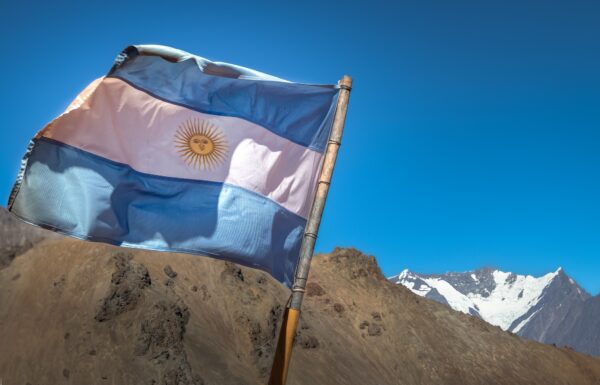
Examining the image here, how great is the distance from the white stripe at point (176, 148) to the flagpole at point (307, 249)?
0.85 m

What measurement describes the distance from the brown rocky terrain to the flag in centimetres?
3412

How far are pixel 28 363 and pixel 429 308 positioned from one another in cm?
4876

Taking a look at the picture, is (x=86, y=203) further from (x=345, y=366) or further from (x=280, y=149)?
(x=345, y=366)

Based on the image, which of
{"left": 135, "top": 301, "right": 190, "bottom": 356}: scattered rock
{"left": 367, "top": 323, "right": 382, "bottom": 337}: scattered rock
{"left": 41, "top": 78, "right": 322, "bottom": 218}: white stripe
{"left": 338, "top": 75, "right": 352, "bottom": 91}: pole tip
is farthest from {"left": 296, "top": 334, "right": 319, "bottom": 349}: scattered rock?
{"left": 338, "top": 75, "right": 352, "bottom": 91}: pole tip

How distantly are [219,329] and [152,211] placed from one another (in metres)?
43.3

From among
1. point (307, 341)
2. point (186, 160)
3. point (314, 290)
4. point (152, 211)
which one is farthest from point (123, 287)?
point (186, 160)

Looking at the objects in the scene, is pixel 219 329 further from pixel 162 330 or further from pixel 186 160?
pixel 186 160

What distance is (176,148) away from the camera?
7484mm

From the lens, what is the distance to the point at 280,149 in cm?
757

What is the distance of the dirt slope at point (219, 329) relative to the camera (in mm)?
40906

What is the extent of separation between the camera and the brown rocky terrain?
4091 centimetres

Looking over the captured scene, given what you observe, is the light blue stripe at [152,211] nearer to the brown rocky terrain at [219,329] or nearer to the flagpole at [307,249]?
the flagpole at [307,249]

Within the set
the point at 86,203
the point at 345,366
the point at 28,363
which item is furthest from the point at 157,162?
the point at 345,366

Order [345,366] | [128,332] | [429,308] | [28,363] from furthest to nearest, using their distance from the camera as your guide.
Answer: [429,308] < [345,366] < [128,332] < [28,363]
